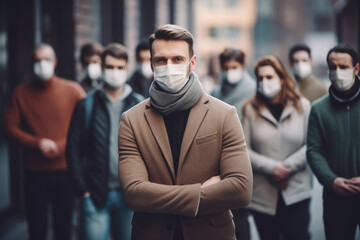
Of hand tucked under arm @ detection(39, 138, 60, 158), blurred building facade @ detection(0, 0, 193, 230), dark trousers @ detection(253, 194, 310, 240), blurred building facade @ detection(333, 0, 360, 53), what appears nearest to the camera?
dark trousers @ detection(253, 194, 310, 240)

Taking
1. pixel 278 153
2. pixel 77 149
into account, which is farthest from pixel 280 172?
pixel 77 149

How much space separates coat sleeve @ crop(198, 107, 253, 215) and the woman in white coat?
146 centimetres

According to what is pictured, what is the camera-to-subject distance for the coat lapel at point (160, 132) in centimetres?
287

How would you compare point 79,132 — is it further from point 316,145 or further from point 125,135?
point 316,145

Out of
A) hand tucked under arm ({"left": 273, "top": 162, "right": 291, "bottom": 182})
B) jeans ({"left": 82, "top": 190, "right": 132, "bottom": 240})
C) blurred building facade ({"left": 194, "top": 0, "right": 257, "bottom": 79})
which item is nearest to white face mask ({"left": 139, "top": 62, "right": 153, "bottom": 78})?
jeans ({"left": 82, "top": 190, "right": 132, "bottom": 240})

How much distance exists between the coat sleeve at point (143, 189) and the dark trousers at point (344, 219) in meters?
1.44

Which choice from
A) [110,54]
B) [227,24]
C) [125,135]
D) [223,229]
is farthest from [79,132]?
[227,24]

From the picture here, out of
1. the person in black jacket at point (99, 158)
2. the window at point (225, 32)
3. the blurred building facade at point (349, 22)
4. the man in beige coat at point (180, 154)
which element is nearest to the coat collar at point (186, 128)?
the man in beige coat at point (180, 154)

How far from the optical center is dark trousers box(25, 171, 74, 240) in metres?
4.96

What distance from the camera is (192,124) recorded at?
288 cm

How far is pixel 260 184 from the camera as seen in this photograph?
443 cm

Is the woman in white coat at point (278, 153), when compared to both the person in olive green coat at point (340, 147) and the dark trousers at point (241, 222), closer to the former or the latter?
the dark trousers at point (241, 222)

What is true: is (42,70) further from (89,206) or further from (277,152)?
(277,152)

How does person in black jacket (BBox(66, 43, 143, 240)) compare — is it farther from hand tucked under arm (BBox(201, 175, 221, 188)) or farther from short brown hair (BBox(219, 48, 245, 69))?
hand tucked under arm (BBox(201, 175, 221, 188))
